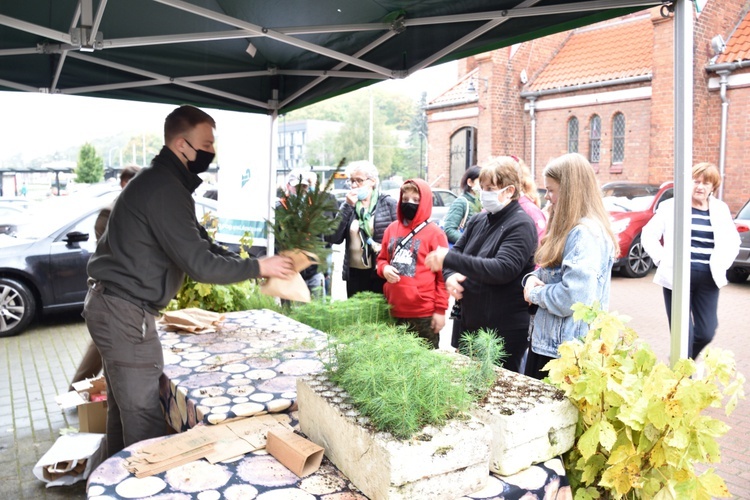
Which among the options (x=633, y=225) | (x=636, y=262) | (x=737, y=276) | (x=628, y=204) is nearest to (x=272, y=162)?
(x=633, y=225)

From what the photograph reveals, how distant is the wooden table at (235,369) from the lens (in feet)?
8.36

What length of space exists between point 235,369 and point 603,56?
24254 mm

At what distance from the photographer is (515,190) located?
3.68m

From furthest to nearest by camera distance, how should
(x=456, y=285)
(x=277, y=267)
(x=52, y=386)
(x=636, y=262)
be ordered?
(x=636, y=262) < (x=52, y=386) < (x=456, y=285) < (x=277, y=267)

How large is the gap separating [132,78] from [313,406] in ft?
13.8

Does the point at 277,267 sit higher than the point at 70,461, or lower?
higher

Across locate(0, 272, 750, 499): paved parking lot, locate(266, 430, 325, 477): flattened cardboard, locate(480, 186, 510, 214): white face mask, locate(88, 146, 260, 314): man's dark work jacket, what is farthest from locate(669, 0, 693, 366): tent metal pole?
locate(0, 272, 750, 499): paved parking lot

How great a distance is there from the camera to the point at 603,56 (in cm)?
2383

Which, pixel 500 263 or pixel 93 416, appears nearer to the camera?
pixel 500 263

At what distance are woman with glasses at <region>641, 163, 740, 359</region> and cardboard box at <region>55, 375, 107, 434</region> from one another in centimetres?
427

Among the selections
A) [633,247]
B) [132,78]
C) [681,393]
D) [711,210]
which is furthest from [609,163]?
[681,393]

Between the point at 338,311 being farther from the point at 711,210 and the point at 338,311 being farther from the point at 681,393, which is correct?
the point at 711,210

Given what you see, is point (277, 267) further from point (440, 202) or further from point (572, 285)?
point (440, 202)

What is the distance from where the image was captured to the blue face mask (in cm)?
551
